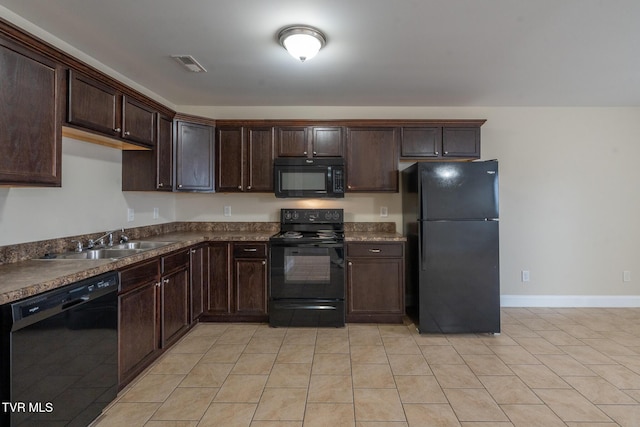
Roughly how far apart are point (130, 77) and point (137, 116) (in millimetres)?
705

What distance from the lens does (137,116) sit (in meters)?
2.65

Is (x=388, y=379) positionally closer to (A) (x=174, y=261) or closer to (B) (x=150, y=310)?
(B) (x=150, y=310)

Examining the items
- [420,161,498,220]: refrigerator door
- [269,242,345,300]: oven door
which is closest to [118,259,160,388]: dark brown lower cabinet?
[269,242,345,300]: oven door

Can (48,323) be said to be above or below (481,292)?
above

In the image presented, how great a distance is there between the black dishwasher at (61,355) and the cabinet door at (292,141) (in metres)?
2.11

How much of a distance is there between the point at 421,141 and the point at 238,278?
2.48 meters

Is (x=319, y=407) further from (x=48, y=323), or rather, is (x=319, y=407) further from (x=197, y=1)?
(x=197, y=1)

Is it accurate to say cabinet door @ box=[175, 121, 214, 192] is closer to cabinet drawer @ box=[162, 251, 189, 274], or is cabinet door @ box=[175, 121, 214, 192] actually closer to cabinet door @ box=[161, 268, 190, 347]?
cabinet drawer @ box=[162, 251, 189, 274]

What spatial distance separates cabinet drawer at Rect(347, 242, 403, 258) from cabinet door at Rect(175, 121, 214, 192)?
1.70 m

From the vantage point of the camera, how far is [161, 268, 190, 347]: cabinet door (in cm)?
259

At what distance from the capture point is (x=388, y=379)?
89.5 inches

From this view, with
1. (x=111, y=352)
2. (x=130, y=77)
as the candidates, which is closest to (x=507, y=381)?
(x=111, y=352)

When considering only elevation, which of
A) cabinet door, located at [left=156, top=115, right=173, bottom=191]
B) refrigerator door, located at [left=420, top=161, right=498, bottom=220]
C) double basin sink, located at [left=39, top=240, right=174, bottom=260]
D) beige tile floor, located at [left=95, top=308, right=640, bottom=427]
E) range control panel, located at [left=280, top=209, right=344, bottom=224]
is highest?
cabinet door, located at [left=156, top=115, right=173, bottom=191]

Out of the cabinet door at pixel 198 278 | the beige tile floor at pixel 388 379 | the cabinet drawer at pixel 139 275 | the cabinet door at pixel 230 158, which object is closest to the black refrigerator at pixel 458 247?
the beige tile floor at pixel 388 379
